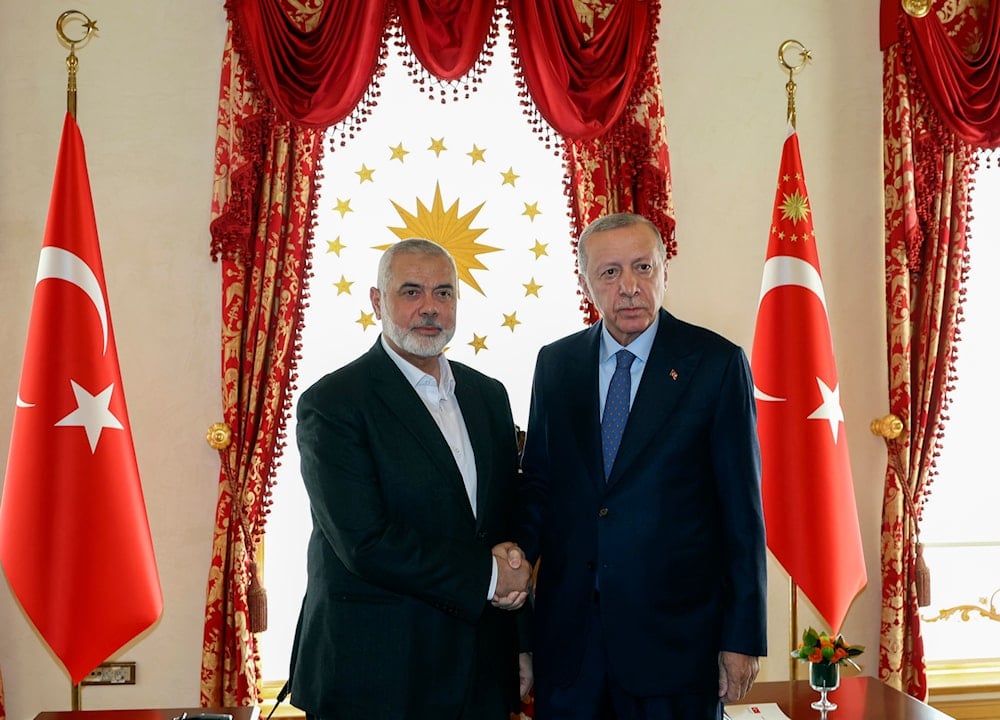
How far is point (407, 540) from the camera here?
82.6 inches

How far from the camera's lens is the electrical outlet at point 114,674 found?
341cm

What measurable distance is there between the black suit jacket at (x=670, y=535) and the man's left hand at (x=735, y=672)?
0.07ft

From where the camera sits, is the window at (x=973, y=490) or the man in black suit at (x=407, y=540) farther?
the window at (x=973, y=490)

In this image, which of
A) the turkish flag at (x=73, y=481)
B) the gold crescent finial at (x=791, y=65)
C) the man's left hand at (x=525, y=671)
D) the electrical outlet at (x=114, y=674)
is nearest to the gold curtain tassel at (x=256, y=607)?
the turkish flag at (x=73, y=481)

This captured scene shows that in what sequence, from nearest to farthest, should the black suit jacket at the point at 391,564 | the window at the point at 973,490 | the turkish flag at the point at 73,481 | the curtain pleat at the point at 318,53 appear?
the black suit jacket at the point at 391,564, the turkish flag at the point at 73,481, the curtain pleat at the point at 318,53, the window at the point at 973,490

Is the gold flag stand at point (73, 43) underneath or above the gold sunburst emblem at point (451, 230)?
above

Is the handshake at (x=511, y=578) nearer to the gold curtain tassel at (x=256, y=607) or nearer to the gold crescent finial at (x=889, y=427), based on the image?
the gold curtain tassel at (x=256, y=607)

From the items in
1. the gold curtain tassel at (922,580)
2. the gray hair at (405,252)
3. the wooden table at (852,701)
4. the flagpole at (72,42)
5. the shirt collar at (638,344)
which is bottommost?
the wooden table at (852,701)

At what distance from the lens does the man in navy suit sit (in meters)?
2.14

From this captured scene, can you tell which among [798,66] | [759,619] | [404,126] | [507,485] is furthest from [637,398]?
[798,66]

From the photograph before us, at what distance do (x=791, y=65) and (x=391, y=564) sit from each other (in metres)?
2.80

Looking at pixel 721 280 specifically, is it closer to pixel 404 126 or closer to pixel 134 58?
pixel 404 126

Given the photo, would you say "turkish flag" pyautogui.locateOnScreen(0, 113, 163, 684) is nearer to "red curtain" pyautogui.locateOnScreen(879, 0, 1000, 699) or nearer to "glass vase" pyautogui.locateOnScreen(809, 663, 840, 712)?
"glass vase" pyautogui.locateOnScreen(809, 663, 840, 712)

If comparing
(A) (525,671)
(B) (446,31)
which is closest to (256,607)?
(A) (525,671)
